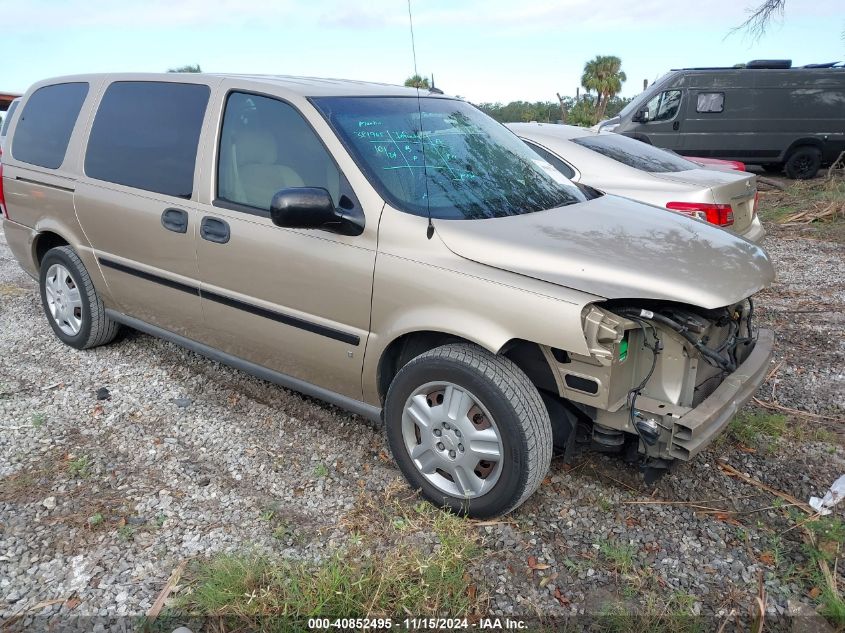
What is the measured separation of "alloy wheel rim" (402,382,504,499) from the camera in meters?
2.83

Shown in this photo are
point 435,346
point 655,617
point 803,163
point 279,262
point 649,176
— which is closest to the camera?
point 655,617

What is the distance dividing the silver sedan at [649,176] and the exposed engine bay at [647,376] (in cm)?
276

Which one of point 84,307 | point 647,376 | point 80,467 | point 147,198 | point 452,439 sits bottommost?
point 80,467

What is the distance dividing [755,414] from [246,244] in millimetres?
2985

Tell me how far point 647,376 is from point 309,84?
2.26 metres

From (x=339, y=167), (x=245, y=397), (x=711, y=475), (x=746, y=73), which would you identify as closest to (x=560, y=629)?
(x=711, y=475)

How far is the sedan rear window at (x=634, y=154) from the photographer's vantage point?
6.02 metres

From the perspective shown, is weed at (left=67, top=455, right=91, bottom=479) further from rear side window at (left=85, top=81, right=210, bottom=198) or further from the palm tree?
the palm tree

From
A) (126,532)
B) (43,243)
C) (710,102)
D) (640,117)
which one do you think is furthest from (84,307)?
(710,102)

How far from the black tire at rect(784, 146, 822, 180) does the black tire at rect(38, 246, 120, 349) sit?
1359cm

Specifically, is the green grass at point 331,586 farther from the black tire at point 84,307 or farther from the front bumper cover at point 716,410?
the black tire at point 84,307

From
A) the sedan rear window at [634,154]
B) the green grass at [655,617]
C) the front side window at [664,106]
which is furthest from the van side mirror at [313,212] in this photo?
the front side window at [664,106]

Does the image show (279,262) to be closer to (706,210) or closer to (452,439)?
(452,439)

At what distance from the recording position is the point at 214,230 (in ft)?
11.6
